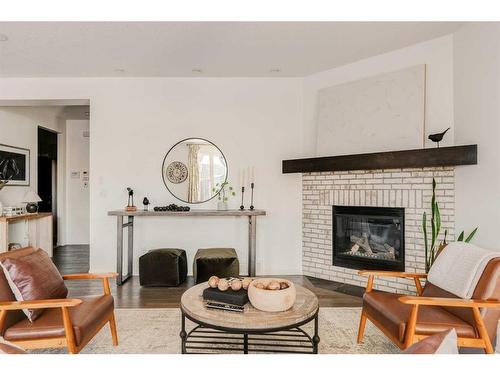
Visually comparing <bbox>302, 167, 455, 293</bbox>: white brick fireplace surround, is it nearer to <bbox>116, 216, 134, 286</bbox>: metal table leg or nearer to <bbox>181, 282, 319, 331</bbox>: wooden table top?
<bbox>181, 282, 319, 331</bbox>: wooden table top

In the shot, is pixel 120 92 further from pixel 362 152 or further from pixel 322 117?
pixel 362 152

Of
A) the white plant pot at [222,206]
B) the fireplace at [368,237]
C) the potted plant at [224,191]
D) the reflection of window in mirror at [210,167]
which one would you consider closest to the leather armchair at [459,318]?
the fireplace at [368,237]

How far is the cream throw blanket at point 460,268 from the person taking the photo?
75.2 inches

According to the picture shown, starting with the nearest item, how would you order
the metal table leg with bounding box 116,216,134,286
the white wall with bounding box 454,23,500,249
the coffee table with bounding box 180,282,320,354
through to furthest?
1. the coffee table with bounding box 180,282,320,354
2. the white wall with bounding box 454,23,500,249
3. the metal table leg with bounding box 116,216,134,286

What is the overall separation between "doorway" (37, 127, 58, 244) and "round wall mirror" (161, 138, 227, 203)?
3476 mm

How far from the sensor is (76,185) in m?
6.58

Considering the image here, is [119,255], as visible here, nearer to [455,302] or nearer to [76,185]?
[455,302]

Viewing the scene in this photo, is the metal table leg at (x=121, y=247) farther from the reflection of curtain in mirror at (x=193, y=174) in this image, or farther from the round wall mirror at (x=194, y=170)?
the reflection of curtain in mirror at (x=193, y=174)

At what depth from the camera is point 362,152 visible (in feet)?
12.1

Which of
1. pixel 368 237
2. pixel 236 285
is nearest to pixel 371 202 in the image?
pixel 368 237

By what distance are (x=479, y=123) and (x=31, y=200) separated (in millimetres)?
6052

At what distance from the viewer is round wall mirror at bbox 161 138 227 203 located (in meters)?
4.30

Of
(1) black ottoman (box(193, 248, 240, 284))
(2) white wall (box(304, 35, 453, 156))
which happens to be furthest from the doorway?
(2) white wall (box(304, 35, 453, 156))
